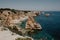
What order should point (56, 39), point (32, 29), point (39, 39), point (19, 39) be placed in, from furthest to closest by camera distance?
point (32, 29) → point (56, 39) → point (39, 39) → point (19, 39)

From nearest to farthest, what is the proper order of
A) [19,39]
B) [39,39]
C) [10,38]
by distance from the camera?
[19,39]
[10,38]
[39,39]

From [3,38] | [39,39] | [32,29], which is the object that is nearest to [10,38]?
[3,38]

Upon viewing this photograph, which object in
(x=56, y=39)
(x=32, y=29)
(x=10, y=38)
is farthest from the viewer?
(x=32, y=29)

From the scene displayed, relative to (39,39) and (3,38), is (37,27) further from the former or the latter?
(3,38)

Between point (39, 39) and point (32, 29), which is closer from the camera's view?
point (39, 39)

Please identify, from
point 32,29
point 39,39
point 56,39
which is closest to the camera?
point 39,39

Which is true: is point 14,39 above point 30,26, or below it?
above

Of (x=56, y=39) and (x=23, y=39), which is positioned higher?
(x=23, y=39)

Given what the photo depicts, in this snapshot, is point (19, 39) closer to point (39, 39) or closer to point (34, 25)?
point (39, 39)

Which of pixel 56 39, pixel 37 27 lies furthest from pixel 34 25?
pixel 56 39
